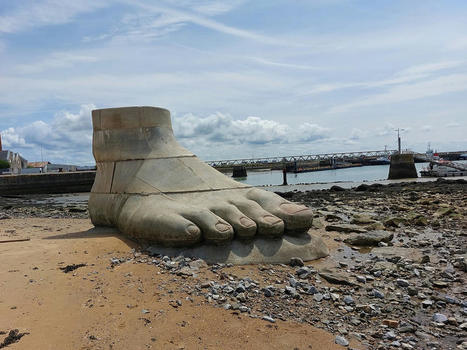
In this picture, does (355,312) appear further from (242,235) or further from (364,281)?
(242,235)

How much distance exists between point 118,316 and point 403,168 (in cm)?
4376

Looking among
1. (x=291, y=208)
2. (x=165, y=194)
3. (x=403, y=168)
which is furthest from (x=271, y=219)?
(x=403, y=168)

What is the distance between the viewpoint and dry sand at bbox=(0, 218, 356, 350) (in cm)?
438

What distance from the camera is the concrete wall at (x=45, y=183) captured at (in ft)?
122

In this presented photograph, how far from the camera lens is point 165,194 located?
8562 millimetres

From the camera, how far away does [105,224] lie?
990cm

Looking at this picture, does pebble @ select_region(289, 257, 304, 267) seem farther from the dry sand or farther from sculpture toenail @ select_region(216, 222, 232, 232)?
the dry sand

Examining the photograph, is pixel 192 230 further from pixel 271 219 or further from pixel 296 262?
pixel 296 262

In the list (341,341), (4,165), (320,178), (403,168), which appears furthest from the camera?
(4,165)

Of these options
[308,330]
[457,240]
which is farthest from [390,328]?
[457,240]

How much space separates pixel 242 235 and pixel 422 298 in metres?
3.12

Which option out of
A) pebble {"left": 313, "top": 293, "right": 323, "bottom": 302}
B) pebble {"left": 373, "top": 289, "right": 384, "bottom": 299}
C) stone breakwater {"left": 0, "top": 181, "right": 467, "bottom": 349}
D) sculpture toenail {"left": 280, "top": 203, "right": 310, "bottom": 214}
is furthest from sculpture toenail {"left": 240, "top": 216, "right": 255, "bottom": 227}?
pebble {"left": 373, "top": 289, "right": 384, "bottom": 299}

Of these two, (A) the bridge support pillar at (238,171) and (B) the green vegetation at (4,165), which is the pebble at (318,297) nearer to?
(A) the bridge support pillar at (238,171)

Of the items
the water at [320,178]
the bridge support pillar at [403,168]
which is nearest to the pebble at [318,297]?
the water at [320,178]
